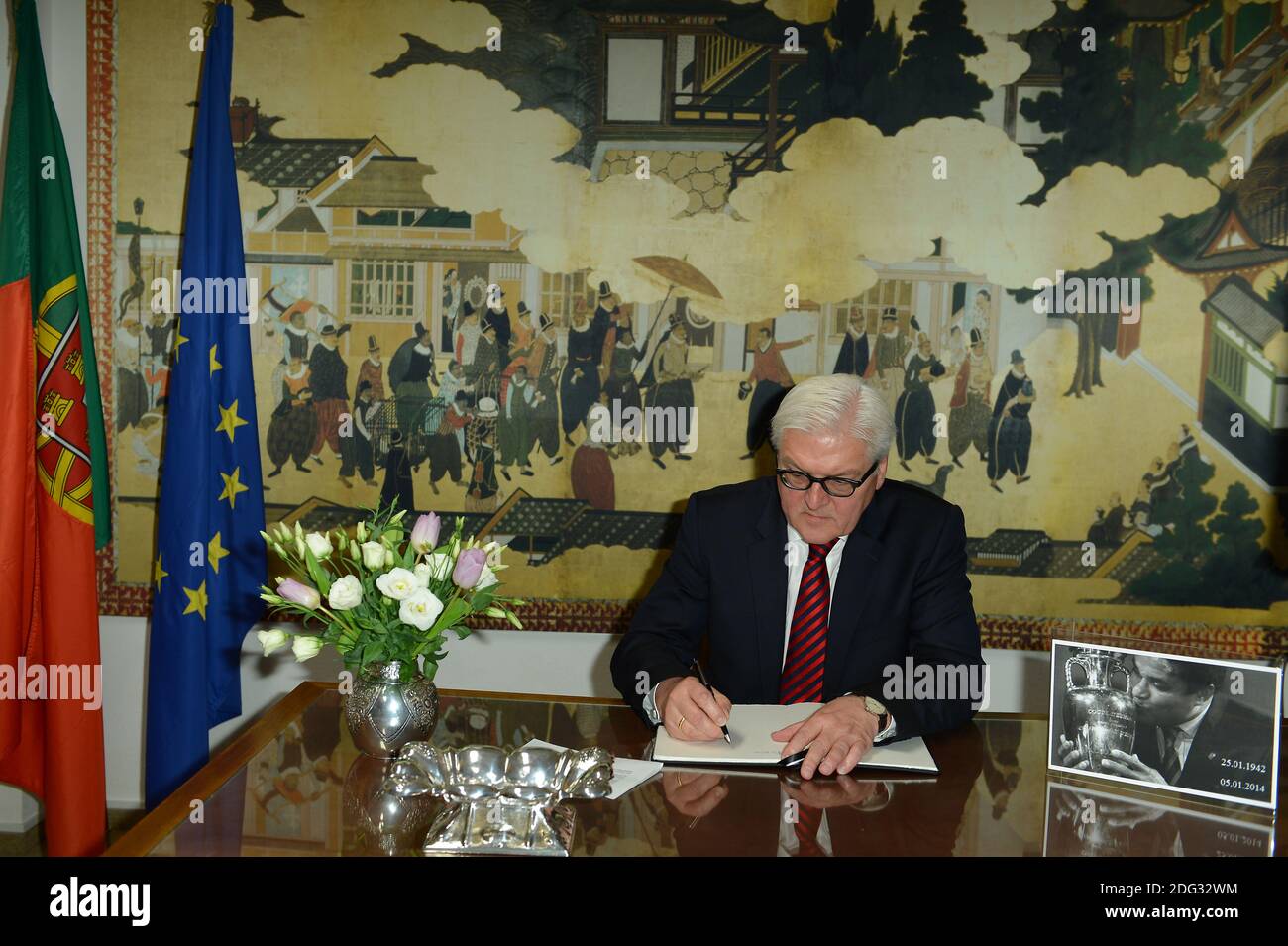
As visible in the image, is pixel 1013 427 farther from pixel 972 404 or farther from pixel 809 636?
pixel 809 636

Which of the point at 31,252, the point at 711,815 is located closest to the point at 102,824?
the point at 31,252

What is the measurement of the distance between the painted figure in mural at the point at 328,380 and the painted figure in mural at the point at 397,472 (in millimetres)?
248

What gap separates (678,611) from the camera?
9.82 ft

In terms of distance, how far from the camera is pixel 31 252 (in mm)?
3844

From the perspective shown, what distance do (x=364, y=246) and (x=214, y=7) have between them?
113cm

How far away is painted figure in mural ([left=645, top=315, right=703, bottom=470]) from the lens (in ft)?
15.7

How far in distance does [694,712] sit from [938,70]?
3325 mm

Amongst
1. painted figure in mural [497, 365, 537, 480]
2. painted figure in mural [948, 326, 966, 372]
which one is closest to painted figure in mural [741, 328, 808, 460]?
painted figure in mural [948, 326, 966, 372]

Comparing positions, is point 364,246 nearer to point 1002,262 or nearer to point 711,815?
point 1002,262

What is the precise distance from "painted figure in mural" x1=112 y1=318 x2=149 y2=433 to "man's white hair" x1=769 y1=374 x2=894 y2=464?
→ 319cm

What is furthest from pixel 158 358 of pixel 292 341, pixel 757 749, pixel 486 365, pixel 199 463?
pixel 757 749

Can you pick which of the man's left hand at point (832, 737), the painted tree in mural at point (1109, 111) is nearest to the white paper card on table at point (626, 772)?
the man's left hand at point (832, 737)

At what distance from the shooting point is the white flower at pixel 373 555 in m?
2.21

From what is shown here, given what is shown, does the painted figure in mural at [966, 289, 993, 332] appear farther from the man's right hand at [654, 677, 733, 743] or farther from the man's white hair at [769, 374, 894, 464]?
the man's right hand at [654, 677, 733, 743]
